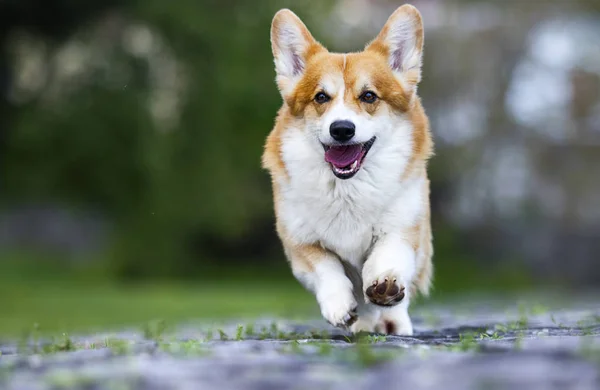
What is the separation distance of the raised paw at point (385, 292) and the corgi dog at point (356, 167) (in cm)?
20

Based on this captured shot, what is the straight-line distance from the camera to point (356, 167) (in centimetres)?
462

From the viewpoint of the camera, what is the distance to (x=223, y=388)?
264 cm

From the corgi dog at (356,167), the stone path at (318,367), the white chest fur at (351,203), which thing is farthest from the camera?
the white chest fur at (351,203)

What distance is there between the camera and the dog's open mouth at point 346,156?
4.60 m

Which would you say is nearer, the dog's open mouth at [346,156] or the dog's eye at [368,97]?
the dog's open mouth at [346,156]

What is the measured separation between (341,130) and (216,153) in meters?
10.8

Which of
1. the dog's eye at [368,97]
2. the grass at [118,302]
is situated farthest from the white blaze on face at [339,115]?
the grass at [118,302]

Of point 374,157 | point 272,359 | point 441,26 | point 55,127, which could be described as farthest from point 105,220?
point 272,359

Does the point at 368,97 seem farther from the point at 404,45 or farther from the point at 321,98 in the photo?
the point at 404,45

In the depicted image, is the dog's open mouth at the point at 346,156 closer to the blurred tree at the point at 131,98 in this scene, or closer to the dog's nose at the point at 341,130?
the dog's nose at the point at 341,130

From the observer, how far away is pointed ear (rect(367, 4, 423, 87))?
16.4 ft

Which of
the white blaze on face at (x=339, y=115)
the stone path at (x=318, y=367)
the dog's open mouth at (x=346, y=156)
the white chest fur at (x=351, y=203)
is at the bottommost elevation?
the stone path at (x=318, y=367)

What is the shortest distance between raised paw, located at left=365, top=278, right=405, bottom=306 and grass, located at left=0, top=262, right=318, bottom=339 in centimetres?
623

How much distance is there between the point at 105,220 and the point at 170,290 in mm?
1890
